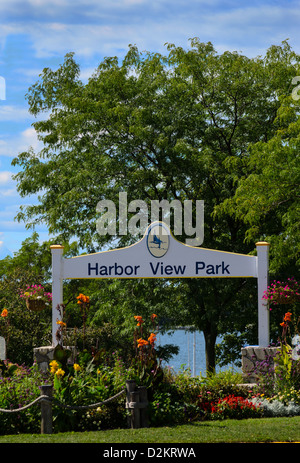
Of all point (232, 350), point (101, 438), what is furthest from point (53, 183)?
point (101, 438)

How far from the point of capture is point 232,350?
25438 mm

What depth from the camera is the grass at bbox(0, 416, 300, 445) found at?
852 cm

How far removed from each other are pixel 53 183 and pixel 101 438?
1495 centimetres

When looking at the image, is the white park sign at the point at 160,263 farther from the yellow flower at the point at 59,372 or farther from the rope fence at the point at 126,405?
the rope fence at the point at 126,405

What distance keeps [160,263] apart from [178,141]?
7.08 metres

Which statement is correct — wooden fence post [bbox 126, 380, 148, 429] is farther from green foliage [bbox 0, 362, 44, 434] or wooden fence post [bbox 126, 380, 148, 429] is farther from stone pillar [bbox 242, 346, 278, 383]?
stone pillar [bbox 242, 346, 278, 383]

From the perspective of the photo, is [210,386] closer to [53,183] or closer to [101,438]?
[101,438]

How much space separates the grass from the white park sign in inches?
159

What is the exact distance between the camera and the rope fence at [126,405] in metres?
9.25
